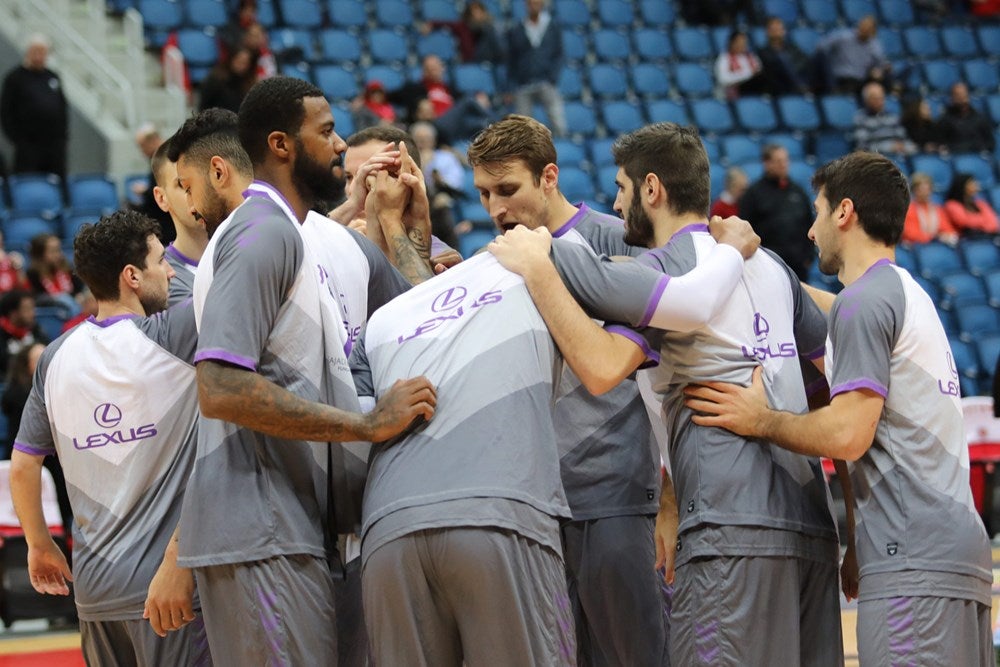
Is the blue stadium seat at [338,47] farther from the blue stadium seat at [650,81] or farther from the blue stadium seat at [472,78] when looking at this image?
the blue stadium seat at [650,81]

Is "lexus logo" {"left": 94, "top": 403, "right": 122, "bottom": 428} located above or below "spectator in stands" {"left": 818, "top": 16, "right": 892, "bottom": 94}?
below

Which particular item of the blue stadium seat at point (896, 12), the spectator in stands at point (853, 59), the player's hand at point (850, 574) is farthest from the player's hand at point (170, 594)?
the blue stadium seat at point (896, 12)

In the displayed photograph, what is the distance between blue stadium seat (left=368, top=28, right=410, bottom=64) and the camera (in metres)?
16.5

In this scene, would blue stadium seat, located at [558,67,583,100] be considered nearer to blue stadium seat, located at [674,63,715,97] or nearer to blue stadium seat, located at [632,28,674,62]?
blue stadium seat, located at [632,28,674,62]

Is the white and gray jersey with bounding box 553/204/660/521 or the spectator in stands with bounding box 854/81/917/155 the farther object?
the spectator in stands with bounding box 854/81/917/155

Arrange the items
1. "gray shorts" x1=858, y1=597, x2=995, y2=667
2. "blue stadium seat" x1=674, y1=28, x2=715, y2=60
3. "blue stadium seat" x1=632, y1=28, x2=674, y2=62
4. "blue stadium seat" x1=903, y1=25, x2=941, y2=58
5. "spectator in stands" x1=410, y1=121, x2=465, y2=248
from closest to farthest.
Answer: "gray shorts" x1=858, y1=597, x2=995, y2=667 < "spectator in stands" x1=410, y1=121, x2=465, y2=248 < "blue stadium seat" x1=632, y1=28, x2=674, y2=62 < "blue stadium seat" x1=674, y1=28, x2=715, y2=60 < "blue stadium seat" x1=903, y1=25, x2=941, y2=58

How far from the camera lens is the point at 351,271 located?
4.47m

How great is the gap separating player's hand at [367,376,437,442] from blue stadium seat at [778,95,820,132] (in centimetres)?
1430

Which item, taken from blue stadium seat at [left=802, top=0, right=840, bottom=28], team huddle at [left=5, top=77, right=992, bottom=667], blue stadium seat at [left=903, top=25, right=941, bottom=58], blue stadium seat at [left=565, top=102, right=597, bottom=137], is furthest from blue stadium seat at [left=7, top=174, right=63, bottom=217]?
blue stadium seat at [left=903, top=25, right=941, bottom=58]

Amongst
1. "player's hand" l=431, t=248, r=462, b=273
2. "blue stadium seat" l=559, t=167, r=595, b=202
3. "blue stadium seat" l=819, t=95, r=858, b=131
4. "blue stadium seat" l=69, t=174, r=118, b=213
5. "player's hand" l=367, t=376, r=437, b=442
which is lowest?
"player's hand" l=367, t=376, r=437, b=442

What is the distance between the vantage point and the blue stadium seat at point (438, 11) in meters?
17.2

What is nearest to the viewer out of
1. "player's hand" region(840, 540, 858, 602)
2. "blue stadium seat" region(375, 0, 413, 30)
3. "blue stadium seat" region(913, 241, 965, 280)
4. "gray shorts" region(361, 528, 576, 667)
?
"gray shorts" region(361, 528, 576, 667)

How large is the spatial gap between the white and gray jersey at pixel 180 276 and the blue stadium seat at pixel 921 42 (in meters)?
15.9

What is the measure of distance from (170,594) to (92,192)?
9651mm
